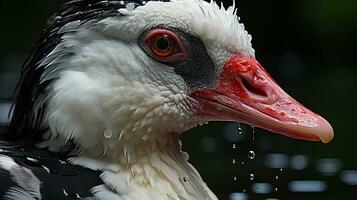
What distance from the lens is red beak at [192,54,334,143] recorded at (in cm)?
370

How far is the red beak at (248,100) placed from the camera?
3.70 metres

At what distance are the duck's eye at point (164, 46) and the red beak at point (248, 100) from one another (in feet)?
0.52

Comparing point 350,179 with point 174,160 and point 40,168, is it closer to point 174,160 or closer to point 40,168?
point 174,160

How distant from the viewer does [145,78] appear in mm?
3695

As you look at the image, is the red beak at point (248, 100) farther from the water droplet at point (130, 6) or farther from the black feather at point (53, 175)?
the black feather at point (53, 175)

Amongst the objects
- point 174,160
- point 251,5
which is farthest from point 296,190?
point 251,5

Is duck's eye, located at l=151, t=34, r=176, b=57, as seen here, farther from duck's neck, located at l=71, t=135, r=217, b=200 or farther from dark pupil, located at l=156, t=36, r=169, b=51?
duck's neck, located at l=71, t=135, r=217, b=200

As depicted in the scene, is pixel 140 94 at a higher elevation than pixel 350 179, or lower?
higher

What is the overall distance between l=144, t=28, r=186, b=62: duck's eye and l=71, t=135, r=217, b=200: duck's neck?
0.31 meters

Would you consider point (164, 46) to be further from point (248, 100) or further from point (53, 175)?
point (53, 175)

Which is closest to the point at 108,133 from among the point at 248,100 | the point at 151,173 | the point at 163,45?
the point at 151,173

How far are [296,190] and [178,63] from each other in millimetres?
1884

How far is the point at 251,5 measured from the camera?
1136 centimetres

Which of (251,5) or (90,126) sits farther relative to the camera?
(251,5)
